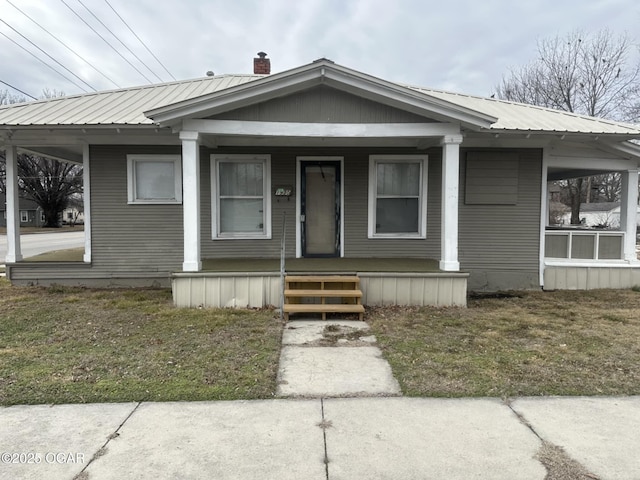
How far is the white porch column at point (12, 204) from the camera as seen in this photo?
296 inches

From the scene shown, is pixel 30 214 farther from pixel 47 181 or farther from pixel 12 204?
pixel 12 204

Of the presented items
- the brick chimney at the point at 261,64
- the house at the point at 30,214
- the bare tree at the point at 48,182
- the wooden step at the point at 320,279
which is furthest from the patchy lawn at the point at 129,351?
the house at the point at 30,214

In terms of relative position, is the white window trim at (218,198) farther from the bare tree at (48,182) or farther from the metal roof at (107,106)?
the bare tree at (48,182)

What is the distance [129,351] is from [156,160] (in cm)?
443

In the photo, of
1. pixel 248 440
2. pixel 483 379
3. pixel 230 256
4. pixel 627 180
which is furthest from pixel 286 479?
pixel 627 180

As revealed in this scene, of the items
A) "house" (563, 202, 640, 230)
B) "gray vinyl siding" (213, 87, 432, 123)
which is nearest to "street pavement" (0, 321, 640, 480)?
"gray vinyl siding" (213, 87, 432, 123)

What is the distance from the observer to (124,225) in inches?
308

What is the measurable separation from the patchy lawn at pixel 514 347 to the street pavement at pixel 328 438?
234 mm

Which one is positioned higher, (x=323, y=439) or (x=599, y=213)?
(x=599, y=213)

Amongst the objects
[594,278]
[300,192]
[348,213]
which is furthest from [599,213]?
[300,192]

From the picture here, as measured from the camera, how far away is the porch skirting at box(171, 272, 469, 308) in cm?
640

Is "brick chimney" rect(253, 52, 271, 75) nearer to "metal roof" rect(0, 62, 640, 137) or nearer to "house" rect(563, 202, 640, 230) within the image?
"metal roof" rect(0, 62, 640, 137)

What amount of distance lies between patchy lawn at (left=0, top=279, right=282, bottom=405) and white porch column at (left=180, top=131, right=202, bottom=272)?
0.83 m

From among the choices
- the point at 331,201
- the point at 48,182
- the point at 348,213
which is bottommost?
the point at 348,213
